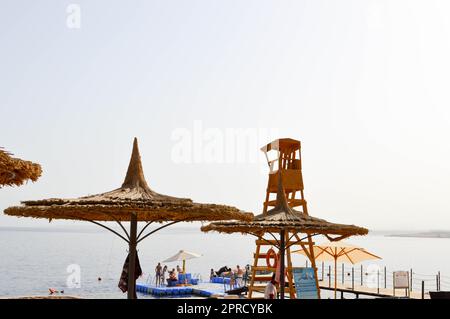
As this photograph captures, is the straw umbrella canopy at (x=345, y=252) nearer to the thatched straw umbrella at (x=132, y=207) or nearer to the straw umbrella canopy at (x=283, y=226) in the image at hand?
the straw umbrella canopy at (x=283, y=226)

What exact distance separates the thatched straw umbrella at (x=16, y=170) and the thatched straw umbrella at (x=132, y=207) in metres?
0.42

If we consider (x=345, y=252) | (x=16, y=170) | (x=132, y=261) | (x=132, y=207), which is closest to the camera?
(x=132, y=207)

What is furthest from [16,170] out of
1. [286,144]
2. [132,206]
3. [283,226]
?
[286,144]

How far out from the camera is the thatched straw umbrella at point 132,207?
28.2ft

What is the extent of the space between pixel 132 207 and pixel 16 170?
213cm

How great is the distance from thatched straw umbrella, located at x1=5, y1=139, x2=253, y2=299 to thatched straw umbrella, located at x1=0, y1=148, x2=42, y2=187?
1.37ft

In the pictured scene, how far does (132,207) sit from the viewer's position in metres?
8.55

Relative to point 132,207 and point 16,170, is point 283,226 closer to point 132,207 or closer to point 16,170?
point 132,207

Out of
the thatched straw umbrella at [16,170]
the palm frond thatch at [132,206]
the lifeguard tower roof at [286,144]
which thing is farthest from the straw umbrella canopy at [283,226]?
the lifeguard tower roof at [286,144]

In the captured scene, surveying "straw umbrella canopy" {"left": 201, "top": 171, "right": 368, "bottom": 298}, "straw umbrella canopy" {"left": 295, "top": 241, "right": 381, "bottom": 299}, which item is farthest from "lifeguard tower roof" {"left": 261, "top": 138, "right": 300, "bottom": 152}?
"straw umbrella canopy" {"left": 201, "top": 171, "right": 368, "bottom": 298}
